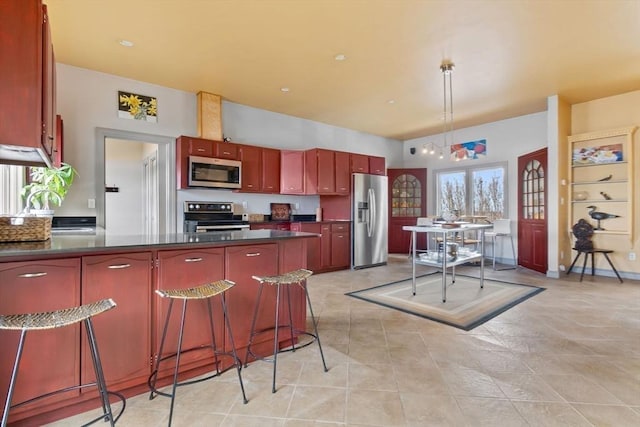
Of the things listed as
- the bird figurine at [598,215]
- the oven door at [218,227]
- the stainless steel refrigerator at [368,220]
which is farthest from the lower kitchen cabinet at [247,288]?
the bird figurine at [598,215]

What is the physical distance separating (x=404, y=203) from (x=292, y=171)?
3.48 metres

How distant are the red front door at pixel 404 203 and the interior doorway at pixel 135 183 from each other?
5.03 metres

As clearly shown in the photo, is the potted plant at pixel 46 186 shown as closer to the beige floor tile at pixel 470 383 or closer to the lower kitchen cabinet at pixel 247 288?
the lower kitchen cabinet at pixel 247 288

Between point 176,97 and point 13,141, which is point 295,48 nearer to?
point 176,97

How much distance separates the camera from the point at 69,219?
3861 millimetres

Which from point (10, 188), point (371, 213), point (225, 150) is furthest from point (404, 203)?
point (10, 188)

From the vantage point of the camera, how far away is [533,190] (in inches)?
218

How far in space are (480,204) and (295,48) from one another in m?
5.20

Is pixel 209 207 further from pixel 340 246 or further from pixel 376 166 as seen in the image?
pixel 376 166

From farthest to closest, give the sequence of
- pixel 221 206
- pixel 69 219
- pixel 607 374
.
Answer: pixel 221 206 < pixel 69 219 < pixel 607 374

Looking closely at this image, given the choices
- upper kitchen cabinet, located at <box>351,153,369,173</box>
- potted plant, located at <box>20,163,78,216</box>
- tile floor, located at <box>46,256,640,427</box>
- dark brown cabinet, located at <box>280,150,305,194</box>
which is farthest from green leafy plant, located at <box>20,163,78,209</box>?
upper kitchen cabinet, located at <box>351,153,369,173</box>

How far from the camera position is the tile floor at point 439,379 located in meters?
1.67

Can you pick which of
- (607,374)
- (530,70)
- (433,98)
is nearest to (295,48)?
(433,98)

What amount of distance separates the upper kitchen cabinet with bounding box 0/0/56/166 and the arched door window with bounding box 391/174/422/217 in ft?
22.7
